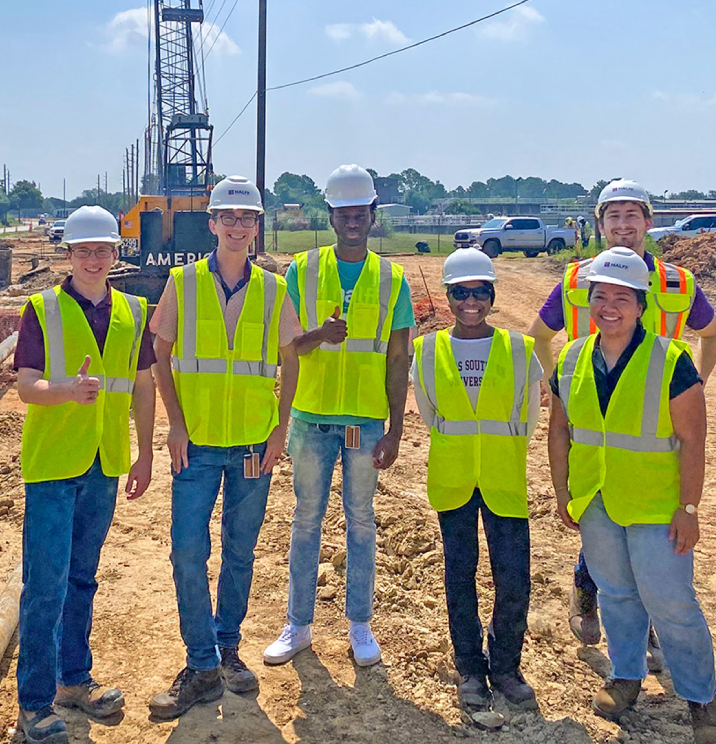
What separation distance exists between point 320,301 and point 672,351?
5.46 feet

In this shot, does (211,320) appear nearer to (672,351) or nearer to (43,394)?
(43,394)

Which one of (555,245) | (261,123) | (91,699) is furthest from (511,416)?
(555,245)

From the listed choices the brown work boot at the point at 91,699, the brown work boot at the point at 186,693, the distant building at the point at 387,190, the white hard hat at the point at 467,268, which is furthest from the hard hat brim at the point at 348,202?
the distant building at the point at 387,190

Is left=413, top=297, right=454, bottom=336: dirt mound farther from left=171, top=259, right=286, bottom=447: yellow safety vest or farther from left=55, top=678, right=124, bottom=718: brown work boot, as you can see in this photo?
left=55, top=678, right=124, bottom=718: brown work boot

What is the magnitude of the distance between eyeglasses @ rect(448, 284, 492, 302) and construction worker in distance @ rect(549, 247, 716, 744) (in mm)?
469

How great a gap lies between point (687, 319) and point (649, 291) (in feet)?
1.43

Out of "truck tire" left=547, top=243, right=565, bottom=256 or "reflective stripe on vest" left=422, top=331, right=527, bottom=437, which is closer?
"reflective stripe on vest" left=422, top=331, right=527, bottom=437

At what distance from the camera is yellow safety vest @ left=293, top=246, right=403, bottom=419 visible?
4156 mm

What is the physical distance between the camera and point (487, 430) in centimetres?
386

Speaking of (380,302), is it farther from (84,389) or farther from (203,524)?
(84,389)

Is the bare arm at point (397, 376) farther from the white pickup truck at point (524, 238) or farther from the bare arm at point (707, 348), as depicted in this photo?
the white pickup truck at point (524, 238)

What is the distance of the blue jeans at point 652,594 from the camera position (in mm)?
3445

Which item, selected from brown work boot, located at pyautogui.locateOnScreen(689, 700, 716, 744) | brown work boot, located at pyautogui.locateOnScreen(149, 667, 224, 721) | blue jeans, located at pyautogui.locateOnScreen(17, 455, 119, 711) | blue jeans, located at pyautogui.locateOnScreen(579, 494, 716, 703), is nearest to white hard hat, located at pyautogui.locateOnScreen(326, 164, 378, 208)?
blue jeans, located at pyautogui.locateOnScreen(17, 455, 119, 711)

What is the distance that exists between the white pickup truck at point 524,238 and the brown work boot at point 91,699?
101ft
